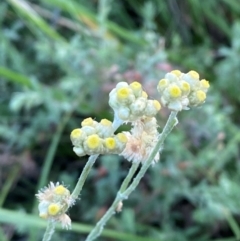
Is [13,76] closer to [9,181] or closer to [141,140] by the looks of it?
[9,181]

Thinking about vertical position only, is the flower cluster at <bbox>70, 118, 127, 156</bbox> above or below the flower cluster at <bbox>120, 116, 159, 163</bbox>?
below

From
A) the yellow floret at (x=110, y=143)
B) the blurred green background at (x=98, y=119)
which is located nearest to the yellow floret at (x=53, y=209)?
the yellow floret at (x=110, y=143)

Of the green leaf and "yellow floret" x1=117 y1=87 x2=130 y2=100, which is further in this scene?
the green leaf

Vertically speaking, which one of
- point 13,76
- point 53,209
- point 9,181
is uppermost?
point 13,76

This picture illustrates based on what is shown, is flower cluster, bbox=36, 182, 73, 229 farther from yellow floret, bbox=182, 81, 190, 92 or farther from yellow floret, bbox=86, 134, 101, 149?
yellow floret, bbox=182, 81, 190, 92

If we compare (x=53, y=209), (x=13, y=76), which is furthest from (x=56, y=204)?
(x=13, y=76)

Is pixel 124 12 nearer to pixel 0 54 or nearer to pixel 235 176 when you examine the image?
pixel 0 54

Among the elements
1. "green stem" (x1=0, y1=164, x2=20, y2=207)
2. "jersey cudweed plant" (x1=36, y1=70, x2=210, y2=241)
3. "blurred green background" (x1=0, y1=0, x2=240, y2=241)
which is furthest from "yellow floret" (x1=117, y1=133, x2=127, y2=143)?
"green stem" (x1=0, y1=164, x2=20, y2=207)

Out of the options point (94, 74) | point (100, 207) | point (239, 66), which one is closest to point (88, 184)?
point (100, 207)
